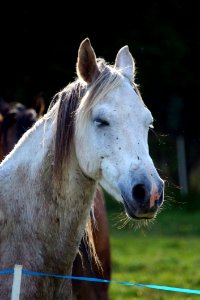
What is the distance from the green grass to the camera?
884cm

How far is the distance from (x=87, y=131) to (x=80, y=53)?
16.4 inches

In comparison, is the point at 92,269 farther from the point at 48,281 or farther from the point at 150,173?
the point at 150,173

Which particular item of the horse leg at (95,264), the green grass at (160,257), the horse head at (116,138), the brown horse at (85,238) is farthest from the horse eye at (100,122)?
the green grass at (160,257)

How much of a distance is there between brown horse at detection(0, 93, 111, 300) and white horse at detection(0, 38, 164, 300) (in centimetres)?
44

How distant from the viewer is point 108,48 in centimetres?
1616

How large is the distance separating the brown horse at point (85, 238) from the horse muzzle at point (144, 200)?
857mm

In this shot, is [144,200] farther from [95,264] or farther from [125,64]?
[95,264]

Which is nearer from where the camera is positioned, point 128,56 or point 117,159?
point 117,159

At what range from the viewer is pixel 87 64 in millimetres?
4289

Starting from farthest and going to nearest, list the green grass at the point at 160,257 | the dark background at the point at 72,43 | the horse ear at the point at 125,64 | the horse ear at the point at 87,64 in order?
the dark background at the point at 72,43 < the green grass at the point at 160,257 < the horse ear at the point at 125,64 < the horse ear at the point at 87,64

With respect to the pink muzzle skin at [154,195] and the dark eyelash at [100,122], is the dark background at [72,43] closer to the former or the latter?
the dark eyelash at [100,122]

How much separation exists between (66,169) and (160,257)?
22.1 feet

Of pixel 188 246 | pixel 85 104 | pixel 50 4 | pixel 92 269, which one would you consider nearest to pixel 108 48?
pixel 50 4

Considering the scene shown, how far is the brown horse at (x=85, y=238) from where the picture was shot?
520cm
